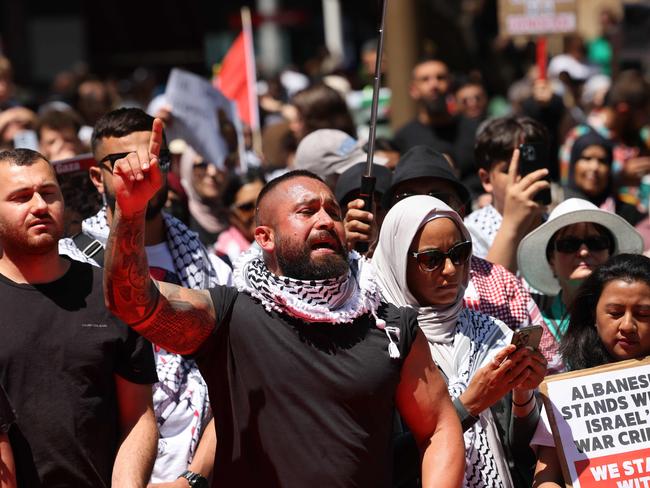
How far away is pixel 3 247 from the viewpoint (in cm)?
447

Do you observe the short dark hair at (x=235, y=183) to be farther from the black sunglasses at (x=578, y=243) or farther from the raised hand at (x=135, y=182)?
the raised hand at (x=135, y=182)

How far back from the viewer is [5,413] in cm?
416

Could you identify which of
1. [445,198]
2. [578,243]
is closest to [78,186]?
[445,198]

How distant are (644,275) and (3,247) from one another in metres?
2.32

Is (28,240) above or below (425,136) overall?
above

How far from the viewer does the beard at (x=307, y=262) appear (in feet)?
13.9

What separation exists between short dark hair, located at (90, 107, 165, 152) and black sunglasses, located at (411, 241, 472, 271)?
1358 millimetres

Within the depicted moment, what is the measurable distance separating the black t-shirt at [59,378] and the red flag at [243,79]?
5692mm

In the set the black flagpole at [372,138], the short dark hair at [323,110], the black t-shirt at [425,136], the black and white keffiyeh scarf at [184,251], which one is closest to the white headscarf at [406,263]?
the black flagpole at [372,138]

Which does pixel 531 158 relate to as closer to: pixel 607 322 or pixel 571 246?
pixel 571 246

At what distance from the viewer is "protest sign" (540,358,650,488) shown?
4523mm

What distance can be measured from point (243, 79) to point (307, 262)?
6.27 metres

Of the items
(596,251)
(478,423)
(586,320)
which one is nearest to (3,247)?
(478,423)

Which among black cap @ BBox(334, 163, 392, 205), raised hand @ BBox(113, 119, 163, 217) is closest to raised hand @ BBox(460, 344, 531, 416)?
raised hand @ BBox(113, 119, 163, 217)
